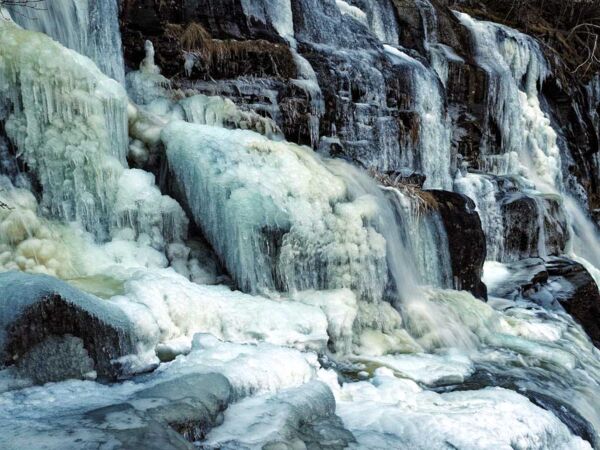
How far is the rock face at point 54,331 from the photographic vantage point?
3.42 metres

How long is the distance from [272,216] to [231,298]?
1001mm

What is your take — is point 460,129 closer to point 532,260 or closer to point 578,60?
point 532,260

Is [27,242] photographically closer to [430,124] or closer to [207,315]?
[207,315]

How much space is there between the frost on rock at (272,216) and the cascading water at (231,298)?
0.02 metres

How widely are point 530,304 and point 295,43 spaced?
17.6 feet

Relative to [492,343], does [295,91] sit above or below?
above

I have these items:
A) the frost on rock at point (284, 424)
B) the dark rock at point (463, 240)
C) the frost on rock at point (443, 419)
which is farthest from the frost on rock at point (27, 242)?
the dark rock at point (463, 240)

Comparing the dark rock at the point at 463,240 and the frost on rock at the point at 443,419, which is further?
the dark rock at the point at 463,240

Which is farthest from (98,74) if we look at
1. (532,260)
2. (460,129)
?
(460,129)

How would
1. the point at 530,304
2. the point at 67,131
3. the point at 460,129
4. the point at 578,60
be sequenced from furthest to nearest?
the point at 578,60, the point at 460,129, the point at 530,304, the point at 67,131

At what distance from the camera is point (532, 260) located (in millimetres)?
10188

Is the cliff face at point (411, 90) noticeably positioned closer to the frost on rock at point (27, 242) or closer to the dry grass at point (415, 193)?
the dry grass at point (415, 193)

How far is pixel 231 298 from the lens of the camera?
546 cm

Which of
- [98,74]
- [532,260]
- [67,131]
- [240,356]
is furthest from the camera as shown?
[532,260]
